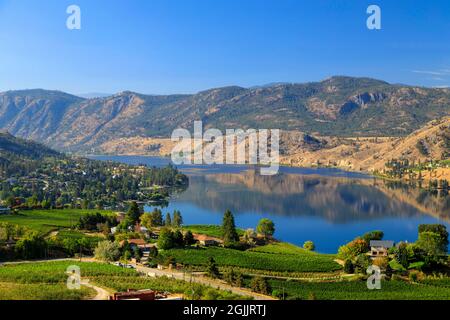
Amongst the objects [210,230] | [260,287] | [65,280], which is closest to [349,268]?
[260,287]

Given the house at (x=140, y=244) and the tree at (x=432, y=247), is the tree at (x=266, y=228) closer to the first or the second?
the house at (x=140, y=244)

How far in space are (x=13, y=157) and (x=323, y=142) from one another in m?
84.7

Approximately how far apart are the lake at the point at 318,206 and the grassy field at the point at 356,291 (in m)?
13.0

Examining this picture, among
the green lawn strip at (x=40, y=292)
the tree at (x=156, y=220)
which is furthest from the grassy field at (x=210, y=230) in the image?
the green lawn strip at (x=40, y=292)

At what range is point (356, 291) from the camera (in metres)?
22.3

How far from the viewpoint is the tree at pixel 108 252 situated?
27.1 metres

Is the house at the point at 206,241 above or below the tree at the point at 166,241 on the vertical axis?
below

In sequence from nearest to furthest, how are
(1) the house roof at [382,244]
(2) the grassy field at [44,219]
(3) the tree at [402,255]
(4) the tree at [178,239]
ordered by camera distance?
(3) the tree at [402,255] → (4) the tree at [178,239] → (1) the house roof at [382,244] → (2) the grassy field at [44,219]

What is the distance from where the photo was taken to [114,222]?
3875 centimetres

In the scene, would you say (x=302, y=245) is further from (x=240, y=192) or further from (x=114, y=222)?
(x=240, y=192)

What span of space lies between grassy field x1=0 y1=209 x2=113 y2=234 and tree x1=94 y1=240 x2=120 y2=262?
881 cm

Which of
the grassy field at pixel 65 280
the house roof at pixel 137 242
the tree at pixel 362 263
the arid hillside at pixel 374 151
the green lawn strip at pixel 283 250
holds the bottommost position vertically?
the green lawn strip at pixel 283 250

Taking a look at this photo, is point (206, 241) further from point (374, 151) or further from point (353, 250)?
point (374, 151)
